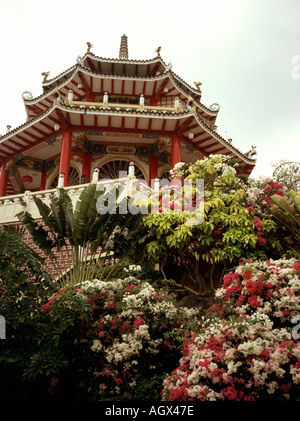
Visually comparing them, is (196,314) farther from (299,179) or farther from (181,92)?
(181,92)

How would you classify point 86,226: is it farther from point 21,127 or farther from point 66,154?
point 21,127

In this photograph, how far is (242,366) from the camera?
4906mm

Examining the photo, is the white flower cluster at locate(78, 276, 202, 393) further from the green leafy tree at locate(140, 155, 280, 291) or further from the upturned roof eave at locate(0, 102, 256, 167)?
the upturned roof eave at locate(0, 102, 256, 167)

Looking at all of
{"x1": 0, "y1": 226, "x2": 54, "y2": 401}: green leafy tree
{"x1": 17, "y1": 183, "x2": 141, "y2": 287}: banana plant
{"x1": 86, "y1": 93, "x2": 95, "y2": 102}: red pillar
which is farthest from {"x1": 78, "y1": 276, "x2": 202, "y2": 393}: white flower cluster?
{"x1": 86, "y1": 93, "x2": 95, "y2": 102}: red pillar

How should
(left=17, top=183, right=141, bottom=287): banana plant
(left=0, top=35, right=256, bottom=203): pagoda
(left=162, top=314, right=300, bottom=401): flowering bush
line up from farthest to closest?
(left=0, top=35, right=256, bottom=203): pagoda, (left=17, top=183, right=141, bottom=287): banana plant, (left=162, top=314, right=300, bottom=401): flowering bush

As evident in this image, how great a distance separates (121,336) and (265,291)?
268 cm

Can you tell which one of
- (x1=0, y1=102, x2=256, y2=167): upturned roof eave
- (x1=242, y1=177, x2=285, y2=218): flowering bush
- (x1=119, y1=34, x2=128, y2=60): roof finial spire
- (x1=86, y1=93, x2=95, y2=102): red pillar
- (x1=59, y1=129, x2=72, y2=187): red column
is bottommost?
(x1=242, y1=177, x2=285, y2=218): flowering bush

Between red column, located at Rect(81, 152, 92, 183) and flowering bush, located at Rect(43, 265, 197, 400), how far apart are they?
35.7ft

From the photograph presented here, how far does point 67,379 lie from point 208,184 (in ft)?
19.1

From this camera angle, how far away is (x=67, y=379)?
6547 mm

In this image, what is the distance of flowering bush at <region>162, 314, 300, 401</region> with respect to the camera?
463 cm

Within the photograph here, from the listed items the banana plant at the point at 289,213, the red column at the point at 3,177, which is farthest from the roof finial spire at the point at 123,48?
the banana plant at the point at 289,213

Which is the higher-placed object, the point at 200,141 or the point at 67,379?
the point at 200,141

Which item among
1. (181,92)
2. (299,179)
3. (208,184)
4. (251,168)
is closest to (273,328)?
(208,184)
